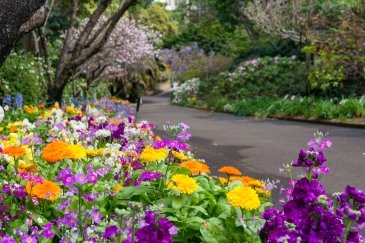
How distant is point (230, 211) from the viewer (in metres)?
2.65

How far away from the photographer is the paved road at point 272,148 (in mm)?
6758

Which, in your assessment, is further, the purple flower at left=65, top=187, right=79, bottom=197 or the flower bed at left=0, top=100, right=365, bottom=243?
the purple flower at left=65, top=187, right=79, bottom=197

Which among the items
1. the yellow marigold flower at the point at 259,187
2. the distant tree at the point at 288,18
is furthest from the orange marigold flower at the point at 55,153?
the distant tree at the point at 288,18

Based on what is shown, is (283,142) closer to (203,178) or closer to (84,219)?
(203,178)

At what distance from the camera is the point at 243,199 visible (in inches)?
89.5

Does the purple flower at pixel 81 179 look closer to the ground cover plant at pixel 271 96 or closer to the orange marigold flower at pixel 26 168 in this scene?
the orange marigold flower at pixel 26 168

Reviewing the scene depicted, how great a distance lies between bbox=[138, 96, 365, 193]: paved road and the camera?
6758 mm

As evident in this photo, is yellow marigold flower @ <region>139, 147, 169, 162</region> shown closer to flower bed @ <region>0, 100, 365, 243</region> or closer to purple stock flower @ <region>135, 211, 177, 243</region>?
flower bed @ <region>0, 100, 365, 243</region>

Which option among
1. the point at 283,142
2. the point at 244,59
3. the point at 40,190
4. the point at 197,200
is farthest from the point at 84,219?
the point at 244,59

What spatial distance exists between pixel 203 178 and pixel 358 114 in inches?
428

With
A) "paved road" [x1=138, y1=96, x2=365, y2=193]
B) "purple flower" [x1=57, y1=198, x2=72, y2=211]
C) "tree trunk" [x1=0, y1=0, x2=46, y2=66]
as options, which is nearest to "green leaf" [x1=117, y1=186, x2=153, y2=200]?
"purple flower" [x1=57, y1=198, x2=72, y2=211]

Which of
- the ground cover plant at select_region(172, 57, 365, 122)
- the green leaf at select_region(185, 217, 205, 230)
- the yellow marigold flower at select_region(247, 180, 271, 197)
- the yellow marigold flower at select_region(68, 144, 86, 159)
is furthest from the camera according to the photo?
the ground cover plant at select_region(172, 57, 365, 122)

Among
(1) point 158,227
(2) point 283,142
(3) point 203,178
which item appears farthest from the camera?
(2) point 283,142

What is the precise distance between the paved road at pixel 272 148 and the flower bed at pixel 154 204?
3168mm
